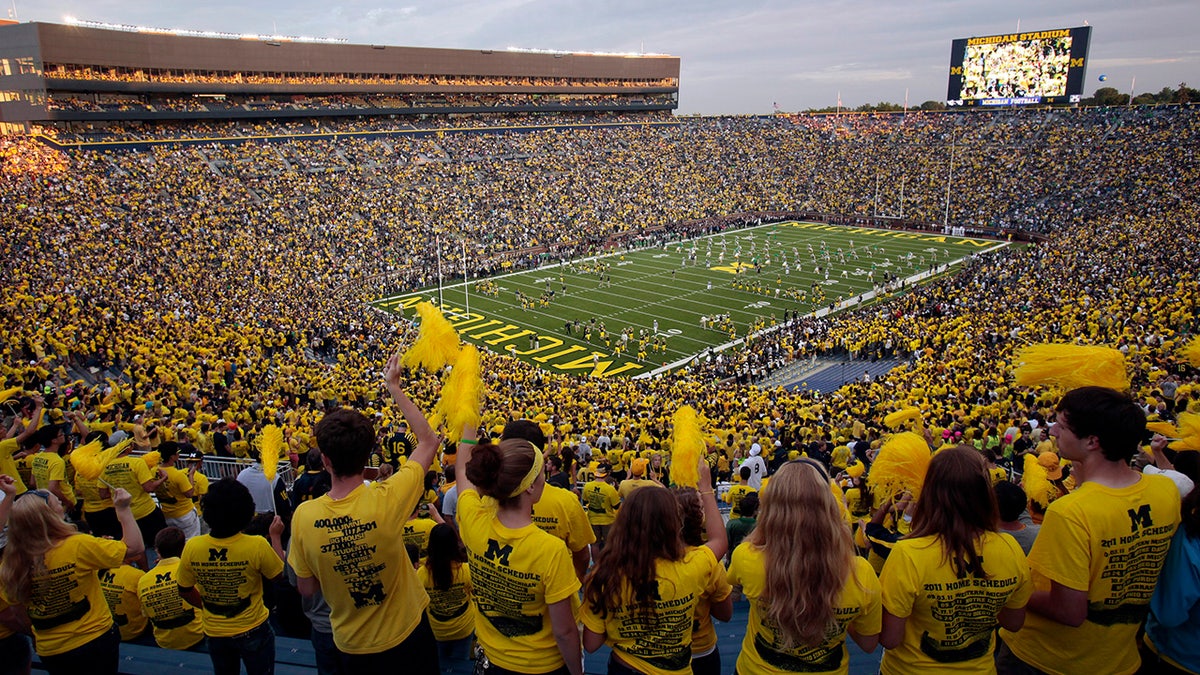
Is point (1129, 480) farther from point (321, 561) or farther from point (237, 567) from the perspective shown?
point (237, 567)

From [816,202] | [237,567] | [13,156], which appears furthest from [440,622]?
[816,202]

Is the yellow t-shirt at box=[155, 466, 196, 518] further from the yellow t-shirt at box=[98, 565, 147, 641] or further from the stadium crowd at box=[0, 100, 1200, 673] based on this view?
the yellow t-shirt at box=[98, 565, 147, 641]

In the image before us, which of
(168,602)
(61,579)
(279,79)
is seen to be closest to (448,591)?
(168,602)

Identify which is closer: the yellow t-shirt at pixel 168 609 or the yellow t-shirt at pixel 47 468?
the yellow t-shirt at pixel 168 609

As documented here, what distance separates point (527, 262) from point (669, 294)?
10.1 meters

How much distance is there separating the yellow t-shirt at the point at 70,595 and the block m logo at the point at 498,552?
204 cm

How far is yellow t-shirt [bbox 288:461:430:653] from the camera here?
2947 millimetres

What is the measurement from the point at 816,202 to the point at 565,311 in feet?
112

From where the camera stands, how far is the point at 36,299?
61.1ft

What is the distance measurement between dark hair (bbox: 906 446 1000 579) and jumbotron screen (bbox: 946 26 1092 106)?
210ft

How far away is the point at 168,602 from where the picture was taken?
4.15m

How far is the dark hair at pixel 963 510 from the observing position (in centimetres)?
262

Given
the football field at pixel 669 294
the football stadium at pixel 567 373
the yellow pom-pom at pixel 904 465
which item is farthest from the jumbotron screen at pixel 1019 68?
the yellow pom-pom at pixel 904 465

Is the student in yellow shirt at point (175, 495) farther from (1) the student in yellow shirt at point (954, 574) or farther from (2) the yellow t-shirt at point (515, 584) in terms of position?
(1) the student in yellow shirt at point (954, 574)
